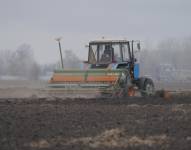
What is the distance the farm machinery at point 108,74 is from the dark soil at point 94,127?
455 centimetres

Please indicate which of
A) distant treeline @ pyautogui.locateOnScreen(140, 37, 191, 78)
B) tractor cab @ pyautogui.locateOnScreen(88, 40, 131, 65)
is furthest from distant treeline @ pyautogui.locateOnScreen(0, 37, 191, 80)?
tractor cab @ pyautogui.locateOnScreen(88, 40, 131, 65)

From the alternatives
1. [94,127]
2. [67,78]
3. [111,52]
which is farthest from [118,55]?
[94,127]

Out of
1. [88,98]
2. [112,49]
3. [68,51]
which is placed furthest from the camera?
[68,51]

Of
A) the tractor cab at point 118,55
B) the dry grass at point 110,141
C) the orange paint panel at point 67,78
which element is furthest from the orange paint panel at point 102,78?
the dry grass at point 110,141

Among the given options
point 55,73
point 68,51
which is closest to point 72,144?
point 55,73

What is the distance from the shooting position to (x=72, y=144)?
34.0 ft

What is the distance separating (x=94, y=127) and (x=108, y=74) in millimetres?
9447

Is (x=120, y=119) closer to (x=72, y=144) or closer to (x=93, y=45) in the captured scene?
(x=72, y=144)

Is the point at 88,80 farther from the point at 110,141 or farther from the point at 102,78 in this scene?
the point at 110,141

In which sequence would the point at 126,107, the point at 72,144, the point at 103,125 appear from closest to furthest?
the point at 72,144 → the point at 103,125 → the point at 126,107

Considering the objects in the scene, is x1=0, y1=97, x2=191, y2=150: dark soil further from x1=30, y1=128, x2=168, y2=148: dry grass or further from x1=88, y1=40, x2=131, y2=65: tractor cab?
x1=88, y1=40, x2=131, y2=65: tractor cab

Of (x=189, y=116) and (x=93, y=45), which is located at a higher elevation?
(x=93, y=45)

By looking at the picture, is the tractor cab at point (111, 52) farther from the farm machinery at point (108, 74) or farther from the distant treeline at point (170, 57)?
the distant treeline at point (170, 57)

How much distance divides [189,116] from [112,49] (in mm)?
9301
